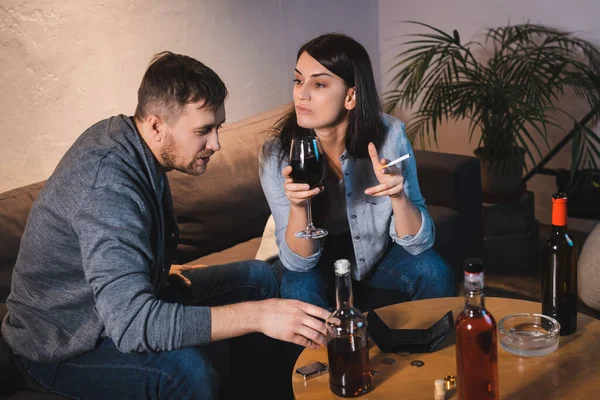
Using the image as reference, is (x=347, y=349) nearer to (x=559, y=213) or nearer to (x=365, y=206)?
(x=559, y=213)

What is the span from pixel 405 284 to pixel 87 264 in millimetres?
1018

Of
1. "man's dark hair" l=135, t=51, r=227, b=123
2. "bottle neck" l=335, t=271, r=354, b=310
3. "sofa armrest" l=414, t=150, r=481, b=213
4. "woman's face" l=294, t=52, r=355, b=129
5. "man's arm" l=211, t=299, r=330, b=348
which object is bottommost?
"sofa armrest" l=414, t=150, r=481, b=213

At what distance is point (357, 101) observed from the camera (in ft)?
7.54

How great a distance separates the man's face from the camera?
5.84 feet

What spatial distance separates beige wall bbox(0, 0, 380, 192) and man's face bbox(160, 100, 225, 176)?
0.99m

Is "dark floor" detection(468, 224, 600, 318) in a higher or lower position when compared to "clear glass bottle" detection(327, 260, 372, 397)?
lower

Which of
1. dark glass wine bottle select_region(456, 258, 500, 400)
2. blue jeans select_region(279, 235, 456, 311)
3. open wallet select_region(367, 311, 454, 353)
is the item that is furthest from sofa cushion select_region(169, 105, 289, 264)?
dark glass wine bottle select_region(456, 258, 500, 400)

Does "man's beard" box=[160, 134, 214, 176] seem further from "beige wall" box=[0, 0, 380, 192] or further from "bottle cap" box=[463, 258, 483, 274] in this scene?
"beige wall" box=[0, 0, 380, 192]

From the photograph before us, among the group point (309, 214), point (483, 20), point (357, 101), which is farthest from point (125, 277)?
→ point (483, 20)

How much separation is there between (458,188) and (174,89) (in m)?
1.54

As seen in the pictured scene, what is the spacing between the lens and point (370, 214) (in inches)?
92.2

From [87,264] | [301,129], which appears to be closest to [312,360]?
[87,264]

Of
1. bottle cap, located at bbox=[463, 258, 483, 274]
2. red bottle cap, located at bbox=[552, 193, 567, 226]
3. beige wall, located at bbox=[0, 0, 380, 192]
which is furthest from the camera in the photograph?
beige wall, located at bbox=[0, 0, 380, 192]

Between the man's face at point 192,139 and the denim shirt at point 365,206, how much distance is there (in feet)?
1.43
